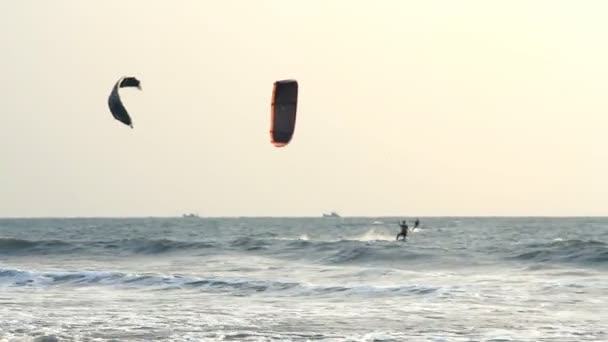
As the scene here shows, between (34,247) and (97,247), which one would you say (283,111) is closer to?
(97,247)

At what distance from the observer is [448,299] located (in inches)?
900

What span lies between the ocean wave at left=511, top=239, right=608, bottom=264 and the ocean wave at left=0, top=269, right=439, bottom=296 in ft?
37.9

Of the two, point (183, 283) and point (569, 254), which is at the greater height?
point (569, 254)

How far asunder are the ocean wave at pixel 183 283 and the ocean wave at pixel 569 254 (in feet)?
37.9

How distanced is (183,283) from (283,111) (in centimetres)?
773

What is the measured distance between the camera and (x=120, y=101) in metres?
23.0

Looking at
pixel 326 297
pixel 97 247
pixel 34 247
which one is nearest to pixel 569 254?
pixel 326 297

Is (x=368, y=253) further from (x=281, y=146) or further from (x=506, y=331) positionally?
(x=506, y=331)

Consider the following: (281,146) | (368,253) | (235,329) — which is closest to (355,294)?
(281,146)

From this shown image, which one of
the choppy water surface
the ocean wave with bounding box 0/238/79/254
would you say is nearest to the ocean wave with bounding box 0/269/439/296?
the choppy water surface

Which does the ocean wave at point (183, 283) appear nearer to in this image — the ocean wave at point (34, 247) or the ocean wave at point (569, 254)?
the ocean wave at point (569, 254)

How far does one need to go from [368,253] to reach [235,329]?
21478mm

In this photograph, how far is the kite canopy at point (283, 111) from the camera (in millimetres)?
22453

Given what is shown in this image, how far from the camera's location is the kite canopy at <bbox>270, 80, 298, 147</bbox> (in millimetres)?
22453
